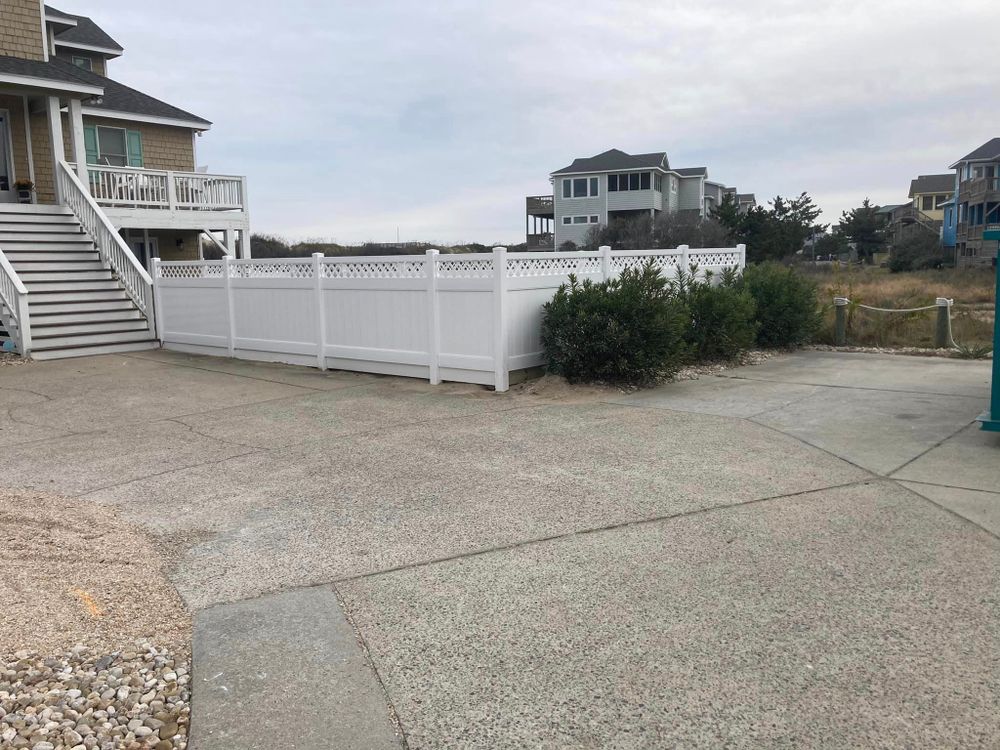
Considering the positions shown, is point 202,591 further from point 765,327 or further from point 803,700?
point 765,327

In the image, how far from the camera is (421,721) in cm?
303

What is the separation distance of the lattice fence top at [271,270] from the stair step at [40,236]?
18.9ft

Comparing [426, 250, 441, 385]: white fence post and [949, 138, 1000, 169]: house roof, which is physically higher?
[949, 138, 1000, 169]: house roof

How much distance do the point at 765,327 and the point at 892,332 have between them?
2.90 meters

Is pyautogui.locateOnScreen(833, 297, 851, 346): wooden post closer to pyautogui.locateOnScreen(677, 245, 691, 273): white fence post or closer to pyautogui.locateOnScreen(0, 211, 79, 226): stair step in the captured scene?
pyautogui.locateOnScreen(677, 245, 691, 273): white fence post

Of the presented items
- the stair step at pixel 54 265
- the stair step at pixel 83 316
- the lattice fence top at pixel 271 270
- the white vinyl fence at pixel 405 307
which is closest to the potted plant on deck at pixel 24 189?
the stair step at pixel 54 265

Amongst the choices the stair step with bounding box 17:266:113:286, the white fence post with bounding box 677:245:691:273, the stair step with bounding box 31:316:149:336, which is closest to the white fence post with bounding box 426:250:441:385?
the white fence post with bounding box 677:245:691:273

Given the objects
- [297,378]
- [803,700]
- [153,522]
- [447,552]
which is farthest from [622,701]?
[297,378]

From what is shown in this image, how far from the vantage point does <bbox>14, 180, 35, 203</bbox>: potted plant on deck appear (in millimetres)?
19125

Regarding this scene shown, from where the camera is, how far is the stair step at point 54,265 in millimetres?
15891

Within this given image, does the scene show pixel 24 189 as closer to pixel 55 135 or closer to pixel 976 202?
pixel 55 135

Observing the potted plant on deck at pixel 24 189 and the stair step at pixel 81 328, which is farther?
the potted plant on deck at pixel 24 189

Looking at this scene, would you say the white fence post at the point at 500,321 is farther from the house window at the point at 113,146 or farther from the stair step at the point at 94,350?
the house window at the point at 113,146

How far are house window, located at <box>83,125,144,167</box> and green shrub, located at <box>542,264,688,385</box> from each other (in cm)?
1772
